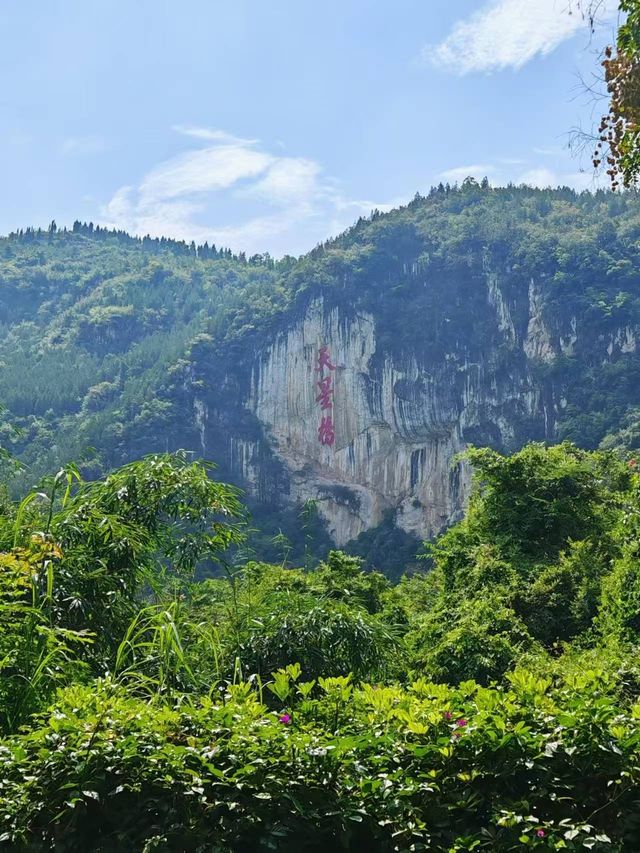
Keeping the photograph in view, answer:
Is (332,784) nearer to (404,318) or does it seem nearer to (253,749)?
(253,749)

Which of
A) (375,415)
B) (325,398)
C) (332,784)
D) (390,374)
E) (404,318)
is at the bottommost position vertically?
(332,784)

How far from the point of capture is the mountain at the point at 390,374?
1590 inches

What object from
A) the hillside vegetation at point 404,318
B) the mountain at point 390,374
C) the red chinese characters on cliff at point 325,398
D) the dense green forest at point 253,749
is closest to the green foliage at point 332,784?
the dense green forest at point 253,749

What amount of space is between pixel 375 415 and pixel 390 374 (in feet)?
7.82

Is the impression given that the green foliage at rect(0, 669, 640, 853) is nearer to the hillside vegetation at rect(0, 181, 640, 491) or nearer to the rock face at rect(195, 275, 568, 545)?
the hillside vegetation at rect(0, 181, 640, 491)

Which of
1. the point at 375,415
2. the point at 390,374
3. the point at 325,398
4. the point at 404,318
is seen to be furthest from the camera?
the point at 404,318

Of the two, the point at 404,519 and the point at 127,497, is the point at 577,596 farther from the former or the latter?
the point at 404,519

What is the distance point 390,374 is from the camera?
1730 inches

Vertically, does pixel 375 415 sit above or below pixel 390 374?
below

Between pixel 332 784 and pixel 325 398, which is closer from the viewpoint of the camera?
pixel 332 784

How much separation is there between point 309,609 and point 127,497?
100cm

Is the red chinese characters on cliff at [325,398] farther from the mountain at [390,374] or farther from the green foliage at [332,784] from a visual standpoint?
the green foliage at [332,784]

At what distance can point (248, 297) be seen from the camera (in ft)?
173

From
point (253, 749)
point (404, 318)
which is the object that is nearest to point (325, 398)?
point (404, 318)
